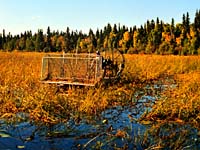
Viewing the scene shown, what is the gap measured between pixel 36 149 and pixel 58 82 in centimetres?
571

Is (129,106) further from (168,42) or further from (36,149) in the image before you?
(168,42)

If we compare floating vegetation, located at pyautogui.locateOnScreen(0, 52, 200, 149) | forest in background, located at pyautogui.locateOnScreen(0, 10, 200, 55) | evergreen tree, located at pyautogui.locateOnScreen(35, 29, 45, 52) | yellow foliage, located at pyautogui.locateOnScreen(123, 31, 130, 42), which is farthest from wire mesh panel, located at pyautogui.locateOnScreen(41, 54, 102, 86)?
yellow foliage, located at pyautogui.locateOnScreen(123, 31, 130, 42)

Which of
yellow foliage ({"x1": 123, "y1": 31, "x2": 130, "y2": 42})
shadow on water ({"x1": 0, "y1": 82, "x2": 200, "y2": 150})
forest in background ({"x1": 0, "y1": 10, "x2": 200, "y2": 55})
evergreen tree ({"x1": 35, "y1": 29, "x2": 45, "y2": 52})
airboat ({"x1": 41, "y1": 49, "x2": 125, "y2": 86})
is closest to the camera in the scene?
shadow on water ({"x1": 0, "y1": 82, "x2": 200, "y2": 150})

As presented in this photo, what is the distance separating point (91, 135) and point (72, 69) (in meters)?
5.37

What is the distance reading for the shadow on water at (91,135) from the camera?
6.12 metres

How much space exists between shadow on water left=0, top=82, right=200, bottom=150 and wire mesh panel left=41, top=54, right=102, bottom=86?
3.36m

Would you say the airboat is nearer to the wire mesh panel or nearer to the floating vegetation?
the wire mesh panel

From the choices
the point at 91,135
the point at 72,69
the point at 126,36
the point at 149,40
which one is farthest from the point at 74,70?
the point at 126,36

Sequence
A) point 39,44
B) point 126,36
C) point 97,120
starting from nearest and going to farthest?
point 97,120 → point 39,44 → point 126,36

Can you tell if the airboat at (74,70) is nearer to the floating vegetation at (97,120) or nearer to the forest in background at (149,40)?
the floating vegetation at (97,120)

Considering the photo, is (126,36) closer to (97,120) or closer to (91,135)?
(97,120)

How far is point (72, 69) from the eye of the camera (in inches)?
467

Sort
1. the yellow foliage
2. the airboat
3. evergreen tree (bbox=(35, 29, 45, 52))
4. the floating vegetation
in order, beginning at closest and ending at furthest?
1. the floating vegetation
2. the airboat
3. evergreen tree (bbox=(35, 29, 45, 52))
4. the yellow foliage

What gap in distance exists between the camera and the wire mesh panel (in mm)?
11469
